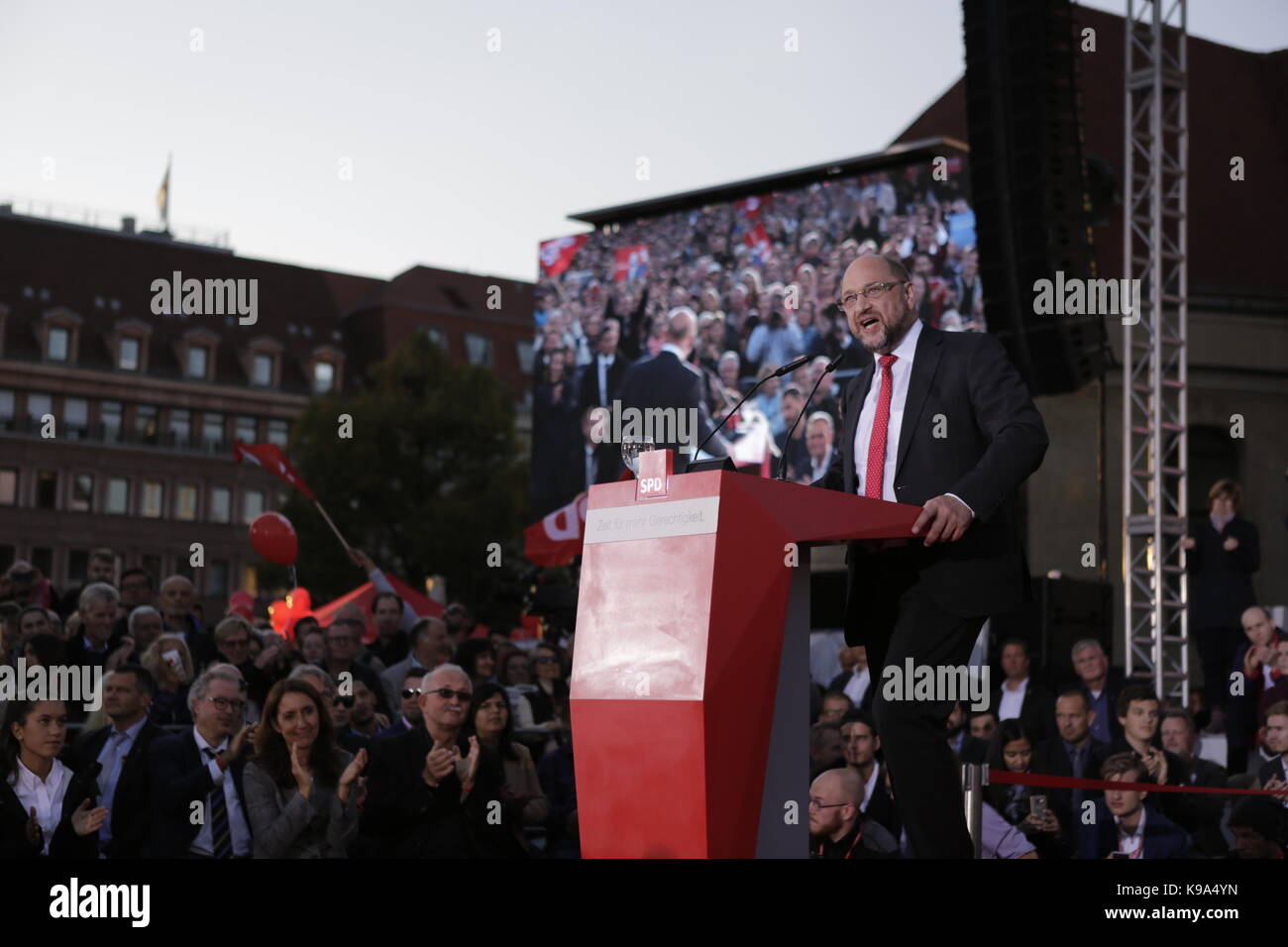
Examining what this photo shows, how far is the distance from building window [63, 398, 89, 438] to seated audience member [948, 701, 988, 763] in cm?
5395

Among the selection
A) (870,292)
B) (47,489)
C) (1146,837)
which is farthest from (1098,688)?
(47,489)

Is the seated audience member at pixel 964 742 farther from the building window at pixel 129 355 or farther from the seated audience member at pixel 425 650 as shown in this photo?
the building window at pixel 129 355

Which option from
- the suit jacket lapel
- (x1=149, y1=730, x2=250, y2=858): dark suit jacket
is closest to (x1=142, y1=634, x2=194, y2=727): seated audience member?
(x1=149, y1=730, x2=250, y2=858): dark suit jacket

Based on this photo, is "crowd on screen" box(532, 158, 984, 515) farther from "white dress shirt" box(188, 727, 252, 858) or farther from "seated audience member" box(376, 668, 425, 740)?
"white dress shirt" box(188, 727, 252, 858)

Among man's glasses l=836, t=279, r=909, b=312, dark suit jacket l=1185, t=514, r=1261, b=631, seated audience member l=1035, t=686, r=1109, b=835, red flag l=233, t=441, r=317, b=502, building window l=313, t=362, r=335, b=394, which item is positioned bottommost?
seated audience member l=1035, t=686, r=1109, b=835

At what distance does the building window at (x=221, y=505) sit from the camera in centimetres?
6281

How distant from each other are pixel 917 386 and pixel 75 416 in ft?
196

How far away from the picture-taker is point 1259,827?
6875 mm

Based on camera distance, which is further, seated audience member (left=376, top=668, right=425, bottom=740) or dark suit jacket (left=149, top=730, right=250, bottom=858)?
seated audience member (left=376, top=668, right=425, bottom=740)

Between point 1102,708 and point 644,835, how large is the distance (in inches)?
259

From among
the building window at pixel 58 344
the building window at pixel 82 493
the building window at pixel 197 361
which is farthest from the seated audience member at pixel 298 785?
the building window at pixel 197 361

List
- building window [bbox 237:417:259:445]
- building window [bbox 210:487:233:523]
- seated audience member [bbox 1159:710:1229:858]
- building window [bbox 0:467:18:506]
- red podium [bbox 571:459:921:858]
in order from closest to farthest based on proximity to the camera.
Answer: red podium [bbox 571:459:921:858] → seated audience member [bbox 1159:710:1229:858] → building window [bbox 0:467:18:506] → building window [bbox 210:487:233:523] → building window [bbox 237:417:259:445]

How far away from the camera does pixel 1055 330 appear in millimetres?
19516

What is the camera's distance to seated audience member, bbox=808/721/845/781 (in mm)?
8805
